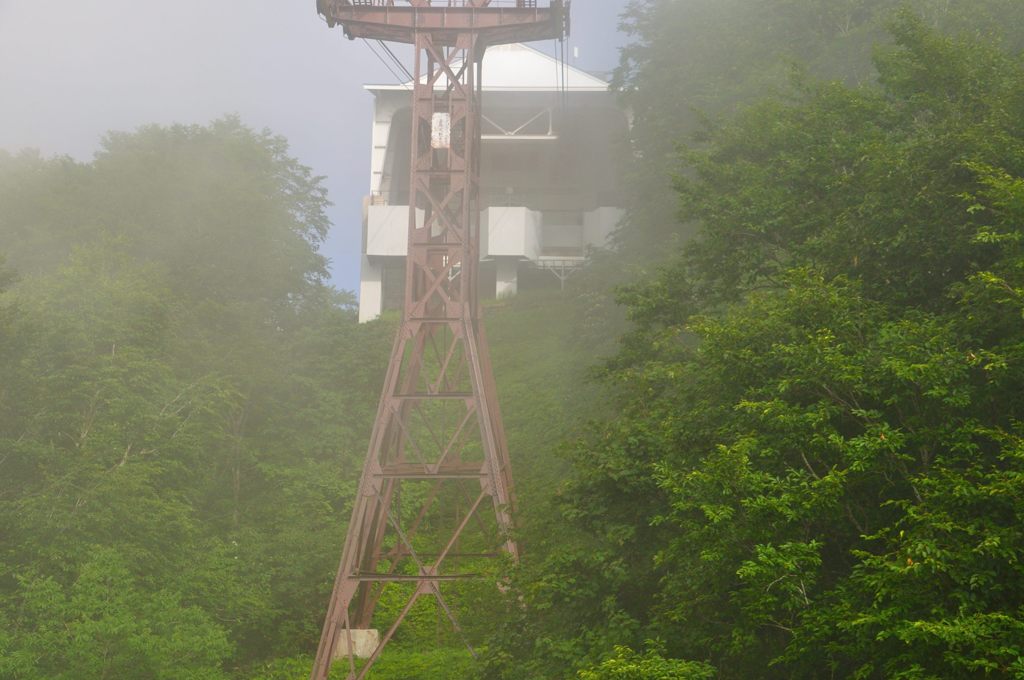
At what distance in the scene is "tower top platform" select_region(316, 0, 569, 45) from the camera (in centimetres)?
2684

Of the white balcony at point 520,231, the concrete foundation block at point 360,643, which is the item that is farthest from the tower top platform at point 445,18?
the white balcony at point 520,231

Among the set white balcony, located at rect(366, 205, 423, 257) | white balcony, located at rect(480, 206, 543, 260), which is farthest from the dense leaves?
white balcony, located at rect(480, 206, 543, 260)

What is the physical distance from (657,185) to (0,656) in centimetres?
2706

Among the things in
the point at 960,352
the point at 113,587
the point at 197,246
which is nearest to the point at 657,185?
the point at 197,246

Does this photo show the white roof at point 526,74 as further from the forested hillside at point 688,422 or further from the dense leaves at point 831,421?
the dense leaves at point 831,421

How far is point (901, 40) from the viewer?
1897 cm

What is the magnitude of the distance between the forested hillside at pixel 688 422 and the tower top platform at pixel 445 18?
4960mm

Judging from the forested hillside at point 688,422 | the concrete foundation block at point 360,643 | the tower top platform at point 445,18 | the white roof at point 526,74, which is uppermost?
the white roof at point 526,74

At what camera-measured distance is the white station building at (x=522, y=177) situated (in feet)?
163

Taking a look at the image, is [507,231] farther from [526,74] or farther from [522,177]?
[526,74]

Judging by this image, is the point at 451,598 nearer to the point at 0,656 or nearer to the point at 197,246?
the point at 0,656

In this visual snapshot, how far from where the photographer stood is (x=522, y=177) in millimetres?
53656

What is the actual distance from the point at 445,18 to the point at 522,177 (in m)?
26.9

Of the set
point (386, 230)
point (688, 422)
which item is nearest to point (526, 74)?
point (386, 230)
